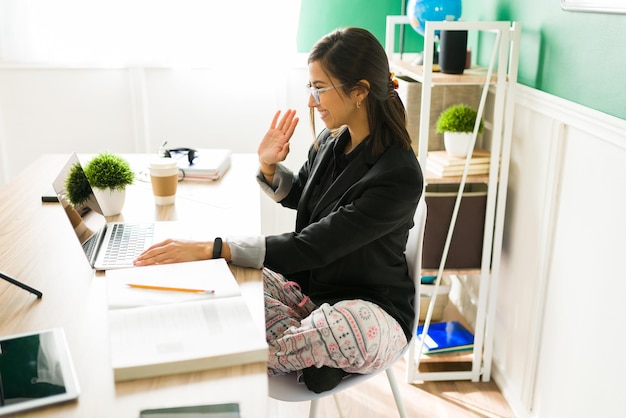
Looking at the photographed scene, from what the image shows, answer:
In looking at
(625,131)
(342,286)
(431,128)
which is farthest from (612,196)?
(431,128)

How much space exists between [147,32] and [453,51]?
1448 mm

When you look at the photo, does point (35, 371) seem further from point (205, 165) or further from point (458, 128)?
point (458, 128)

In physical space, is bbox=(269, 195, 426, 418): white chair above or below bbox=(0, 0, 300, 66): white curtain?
below

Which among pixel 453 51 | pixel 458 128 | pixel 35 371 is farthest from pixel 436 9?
pixel 35 371

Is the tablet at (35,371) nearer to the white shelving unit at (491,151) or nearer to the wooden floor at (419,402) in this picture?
the wooden floor at (419,402)

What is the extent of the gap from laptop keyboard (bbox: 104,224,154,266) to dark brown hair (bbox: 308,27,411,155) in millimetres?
579

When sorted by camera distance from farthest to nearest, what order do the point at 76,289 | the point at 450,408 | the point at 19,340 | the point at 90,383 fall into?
1. the point at 450,408
2. the point at 76,289
3. the point at 19,340
4. the point at 90,383

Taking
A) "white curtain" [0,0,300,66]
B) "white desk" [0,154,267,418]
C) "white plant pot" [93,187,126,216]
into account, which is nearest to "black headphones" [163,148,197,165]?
"white desk" [0,154,267,418]

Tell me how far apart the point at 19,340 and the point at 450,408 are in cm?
160

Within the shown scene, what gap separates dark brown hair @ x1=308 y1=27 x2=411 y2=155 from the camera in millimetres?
1652

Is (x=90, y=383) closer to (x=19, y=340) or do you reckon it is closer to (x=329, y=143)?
(x=19, y=340)

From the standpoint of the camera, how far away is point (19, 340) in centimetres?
117

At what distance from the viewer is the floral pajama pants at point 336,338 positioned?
1479 mm

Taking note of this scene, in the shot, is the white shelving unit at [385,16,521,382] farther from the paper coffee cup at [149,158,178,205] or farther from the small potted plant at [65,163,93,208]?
the small potted plant at [65,163,93,208]
